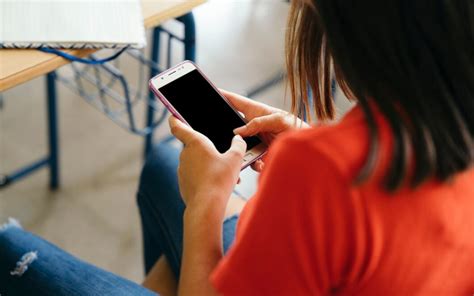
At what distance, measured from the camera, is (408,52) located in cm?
40

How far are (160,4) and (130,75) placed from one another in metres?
0.94

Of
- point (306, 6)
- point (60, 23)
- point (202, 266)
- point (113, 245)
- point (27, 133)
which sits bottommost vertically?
point (113, 245)

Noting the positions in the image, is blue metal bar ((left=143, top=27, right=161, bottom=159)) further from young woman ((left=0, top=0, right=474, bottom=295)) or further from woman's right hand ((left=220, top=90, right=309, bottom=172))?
young woman ((left=0, top=0, right=474, bottom=295))

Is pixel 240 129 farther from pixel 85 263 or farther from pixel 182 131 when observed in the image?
pixel 85 263

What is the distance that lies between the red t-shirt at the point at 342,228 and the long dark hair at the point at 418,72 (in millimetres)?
17

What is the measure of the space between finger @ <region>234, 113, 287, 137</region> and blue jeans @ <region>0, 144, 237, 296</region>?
164mm

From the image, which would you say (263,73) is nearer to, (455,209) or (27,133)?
(27,133)

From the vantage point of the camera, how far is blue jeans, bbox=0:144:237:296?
2.28 ft

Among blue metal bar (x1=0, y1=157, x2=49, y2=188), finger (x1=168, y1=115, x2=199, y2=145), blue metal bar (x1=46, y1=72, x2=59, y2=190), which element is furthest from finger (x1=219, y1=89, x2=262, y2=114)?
blue metal bar (x1=0, y1=157, x2=49, y2=188)

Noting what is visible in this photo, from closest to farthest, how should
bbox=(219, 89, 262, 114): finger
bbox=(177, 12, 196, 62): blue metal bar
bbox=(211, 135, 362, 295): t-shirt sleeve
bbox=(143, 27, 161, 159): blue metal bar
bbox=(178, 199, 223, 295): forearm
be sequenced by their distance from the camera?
bbox=(211, 135, 362, 295): t-shirt sleeve → bbox=(178, 199, 223, 295): forearm → bbox=(219, 89, 262, 114): finger → bbox=(177, 12, 196, 62): blue metal bar → bbox=(143, 27, 161, 159): blue metal bar

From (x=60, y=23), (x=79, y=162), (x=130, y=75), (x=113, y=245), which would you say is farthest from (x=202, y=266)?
(x=130, y=75)

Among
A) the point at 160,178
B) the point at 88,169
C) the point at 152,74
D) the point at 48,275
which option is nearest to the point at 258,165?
the point at 160,178

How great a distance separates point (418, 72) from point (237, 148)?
12.4 inches

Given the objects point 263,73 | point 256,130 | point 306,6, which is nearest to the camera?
point 306,6
